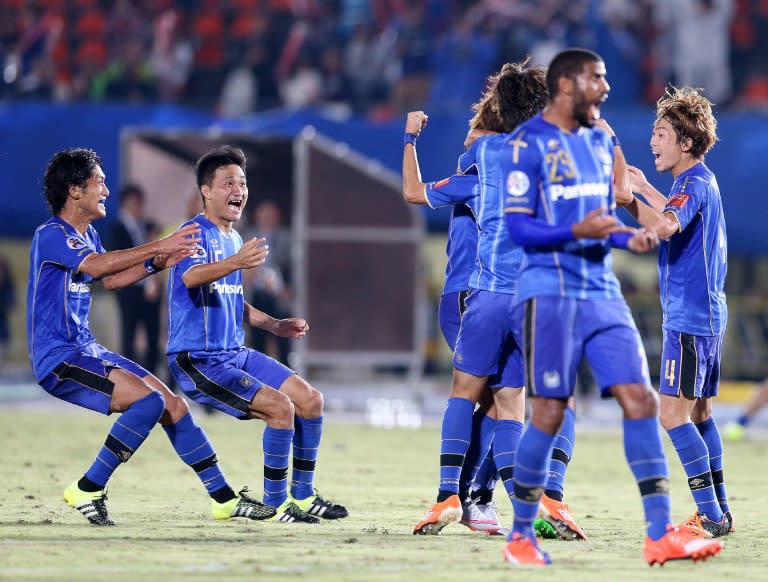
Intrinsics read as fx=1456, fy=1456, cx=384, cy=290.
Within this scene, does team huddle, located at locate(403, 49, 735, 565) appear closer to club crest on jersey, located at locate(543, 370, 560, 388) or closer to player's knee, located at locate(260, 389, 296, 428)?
club crest on jersey, located at locate(543, 370, 560, 388)

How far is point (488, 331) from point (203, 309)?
5.61ft

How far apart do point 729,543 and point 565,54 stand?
108 inches

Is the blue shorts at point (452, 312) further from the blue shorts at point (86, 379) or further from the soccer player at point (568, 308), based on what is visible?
the blue shorts at point (86, 379)

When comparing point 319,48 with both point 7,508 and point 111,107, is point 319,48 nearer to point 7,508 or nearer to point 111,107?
point 111,107

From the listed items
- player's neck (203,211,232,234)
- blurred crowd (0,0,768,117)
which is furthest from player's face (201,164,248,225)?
blurred crowd (0,0,768,117)

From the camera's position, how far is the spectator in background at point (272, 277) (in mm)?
16250

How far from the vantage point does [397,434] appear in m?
14.7

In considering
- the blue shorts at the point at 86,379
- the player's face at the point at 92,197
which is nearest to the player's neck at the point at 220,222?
the player's face at the point at 92,197

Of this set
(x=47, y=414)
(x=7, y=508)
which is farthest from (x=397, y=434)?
(x=7, y=508)

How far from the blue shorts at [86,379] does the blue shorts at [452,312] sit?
5.62ft

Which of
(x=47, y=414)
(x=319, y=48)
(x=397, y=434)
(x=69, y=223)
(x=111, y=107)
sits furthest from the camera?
(x=319, y=48)

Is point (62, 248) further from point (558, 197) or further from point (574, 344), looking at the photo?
point (574, 344)

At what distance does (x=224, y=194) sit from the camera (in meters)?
8.45

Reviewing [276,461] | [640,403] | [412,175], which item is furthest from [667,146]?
[276,461]
